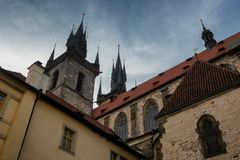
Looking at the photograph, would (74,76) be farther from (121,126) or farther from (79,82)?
(121,126)

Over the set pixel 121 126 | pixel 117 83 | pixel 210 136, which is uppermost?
pixel 117 83

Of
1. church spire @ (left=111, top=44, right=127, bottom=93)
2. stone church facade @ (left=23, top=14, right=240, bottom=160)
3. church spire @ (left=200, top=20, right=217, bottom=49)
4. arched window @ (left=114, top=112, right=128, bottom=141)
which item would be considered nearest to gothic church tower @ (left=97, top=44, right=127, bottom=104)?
church spire @ (left=111, top=44, right=127, bottom=93)

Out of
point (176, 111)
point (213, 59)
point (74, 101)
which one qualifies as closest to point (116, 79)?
point (74, 101)

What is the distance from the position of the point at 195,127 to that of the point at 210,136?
716mm

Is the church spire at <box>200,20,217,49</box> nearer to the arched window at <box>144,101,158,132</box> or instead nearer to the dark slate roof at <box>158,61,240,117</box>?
the arched window at <box>144,101,158,132</box>

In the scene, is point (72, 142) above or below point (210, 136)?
above

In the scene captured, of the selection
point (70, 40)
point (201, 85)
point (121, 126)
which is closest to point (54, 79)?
point (70, 40)

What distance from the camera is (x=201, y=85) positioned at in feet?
39.6

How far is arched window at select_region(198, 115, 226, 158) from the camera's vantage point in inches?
380

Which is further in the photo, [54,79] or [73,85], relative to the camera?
[54,79]

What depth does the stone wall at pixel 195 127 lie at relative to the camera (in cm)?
941

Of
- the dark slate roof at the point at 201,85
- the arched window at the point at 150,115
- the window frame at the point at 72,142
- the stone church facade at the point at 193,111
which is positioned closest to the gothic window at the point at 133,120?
the stone church facade at the point at 193,111

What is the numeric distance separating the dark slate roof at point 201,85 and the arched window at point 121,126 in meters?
11.4

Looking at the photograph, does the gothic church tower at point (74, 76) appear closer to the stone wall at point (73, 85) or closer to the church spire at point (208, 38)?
the stone wall at point (73, 85)
